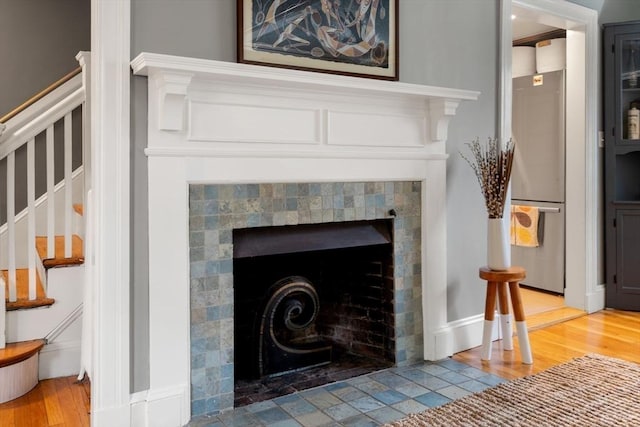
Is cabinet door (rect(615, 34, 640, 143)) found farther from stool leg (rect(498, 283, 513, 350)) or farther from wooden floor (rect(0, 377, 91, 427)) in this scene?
wooden floor (rect(0, 377, 91, 427))

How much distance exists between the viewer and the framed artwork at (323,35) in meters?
2.39

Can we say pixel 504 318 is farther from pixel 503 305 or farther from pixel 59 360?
pixel 59 360

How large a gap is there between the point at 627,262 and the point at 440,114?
2290 millimetres

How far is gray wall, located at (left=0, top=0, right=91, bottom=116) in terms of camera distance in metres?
3.74

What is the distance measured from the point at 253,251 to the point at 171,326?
49 cm

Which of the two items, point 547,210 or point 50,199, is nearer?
point 50,199

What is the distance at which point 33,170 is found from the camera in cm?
285

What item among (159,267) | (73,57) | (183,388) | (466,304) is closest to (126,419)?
(183,388)

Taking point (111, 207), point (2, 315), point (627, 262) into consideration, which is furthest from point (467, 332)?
point (2, 315)

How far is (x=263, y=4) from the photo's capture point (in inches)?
94.0

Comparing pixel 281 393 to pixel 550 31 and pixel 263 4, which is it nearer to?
pixel 263 4

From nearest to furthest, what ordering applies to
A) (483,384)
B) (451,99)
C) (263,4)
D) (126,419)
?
(126,419) < (263,4) < (483,384) < (451,99)

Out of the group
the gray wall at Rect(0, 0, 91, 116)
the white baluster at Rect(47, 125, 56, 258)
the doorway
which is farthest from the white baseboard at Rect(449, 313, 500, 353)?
the gray wall at Rect(0, 0, 91, 116)

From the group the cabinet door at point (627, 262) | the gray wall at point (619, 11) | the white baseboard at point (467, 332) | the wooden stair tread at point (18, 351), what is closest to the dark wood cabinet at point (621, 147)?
the cabinet door at point (627, 262)
